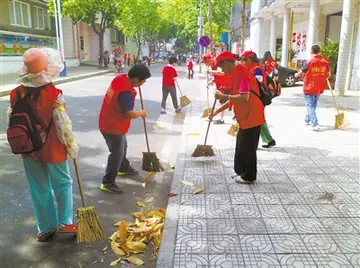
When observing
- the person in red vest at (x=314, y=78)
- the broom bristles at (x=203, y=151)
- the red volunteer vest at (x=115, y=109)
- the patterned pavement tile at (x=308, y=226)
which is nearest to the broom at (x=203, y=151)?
the broom bristles at (x=203, y=151)

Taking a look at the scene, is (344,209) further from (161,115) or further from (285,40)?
(285,40)

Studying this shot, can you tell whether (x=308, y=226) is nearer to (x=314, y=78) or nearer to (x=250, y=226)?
(x=250, y=226)

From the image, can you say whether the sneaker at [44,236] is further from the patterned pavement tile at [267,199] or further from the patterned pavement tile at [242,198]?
the patterned pavement tile at [267,199]

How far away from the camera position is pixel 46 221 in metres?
3.34

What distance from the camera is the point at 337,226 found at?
3.47 metres

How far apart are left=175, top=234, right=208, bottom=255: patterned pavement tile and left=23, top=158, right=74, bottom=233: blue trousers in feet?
3.59

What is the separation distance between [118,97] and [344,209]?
9.04 feet

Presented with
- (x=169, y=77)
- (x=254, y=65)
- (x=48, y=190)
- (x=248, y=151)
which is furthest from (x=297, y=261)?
(x=169, y=77)

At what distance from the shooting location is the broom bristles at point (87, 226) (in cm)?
326

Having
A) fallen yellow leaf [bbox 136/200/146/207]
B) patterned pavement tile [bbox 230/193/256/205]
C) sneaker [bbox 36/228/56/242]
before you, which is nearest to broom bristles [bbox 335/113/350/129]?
patterned pavement tile [bbox 230/193/256/205]

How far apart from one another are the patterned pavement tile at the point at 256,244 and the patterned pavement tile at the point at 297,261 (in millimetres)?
139

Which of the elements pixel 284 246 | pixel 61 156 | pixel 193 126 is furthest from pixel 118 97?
pixel 193 126

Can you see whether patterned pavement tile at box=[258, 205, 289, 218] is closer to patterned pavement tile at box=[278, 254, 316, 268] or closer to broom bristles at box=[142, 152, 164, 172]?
patterned pavement tile at box=[278, 254, 316, 268]

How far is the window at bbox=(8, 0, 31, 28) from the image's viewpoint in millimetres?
22652
